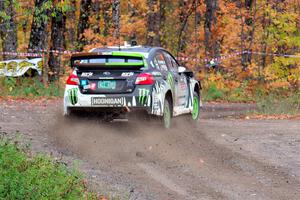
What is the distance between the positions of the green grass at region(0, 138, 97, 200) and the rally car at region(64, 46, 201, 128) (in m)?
2.90

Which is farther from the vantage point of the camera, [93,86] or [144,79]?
[93,86]

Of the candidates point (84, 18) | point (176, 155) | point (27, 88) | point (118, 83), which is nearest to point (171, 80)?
point (118, 83)

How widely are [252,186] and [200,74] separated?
61.5ft

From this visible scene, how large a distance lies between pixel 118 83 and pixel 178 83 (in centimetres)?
202

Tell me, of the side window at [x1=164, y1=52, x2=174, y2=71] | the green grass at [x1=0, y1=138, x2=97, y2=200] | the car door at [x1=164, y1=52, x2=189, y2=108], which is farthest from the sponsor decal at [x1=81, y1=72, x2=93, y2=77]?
the green grass at [x1=0, y1=138, x2=97, y2=200]

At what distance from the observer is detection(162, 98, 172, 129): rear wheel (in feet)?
41.8

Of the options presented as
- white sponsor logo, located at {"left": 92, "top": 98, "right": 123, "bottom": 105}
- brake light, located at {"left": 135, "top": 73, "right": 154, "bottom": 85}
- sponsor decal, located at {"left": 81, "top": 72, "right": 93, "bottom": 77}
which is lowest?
white sponsor logo, located at {"left": 92, "top": 98, "right": 123, "bottom": 105}

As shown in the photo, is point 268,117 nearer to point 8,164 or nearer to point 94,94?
point 94,94

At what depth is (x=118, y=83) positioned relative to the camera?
12.1 metres

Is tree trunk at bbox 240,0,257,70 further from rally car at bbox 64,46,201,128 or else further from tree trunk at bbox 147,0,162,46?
rally car at bbox 64,46,201,128

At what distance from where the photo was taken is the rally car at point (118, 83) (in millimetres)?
11992

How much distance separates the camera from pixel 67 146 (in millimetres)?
11281

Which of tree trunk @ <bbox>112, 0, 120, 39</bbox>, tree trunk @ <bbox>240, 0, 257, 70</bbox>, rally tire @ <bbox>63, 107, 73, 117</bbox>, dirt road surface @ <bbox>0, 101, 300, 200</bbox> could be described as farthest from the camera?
tree trunk @ <bbox>240, 0, 257, 70</bbox>

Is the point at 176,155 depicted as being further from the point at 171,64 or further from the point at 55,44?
the point at 55,44
